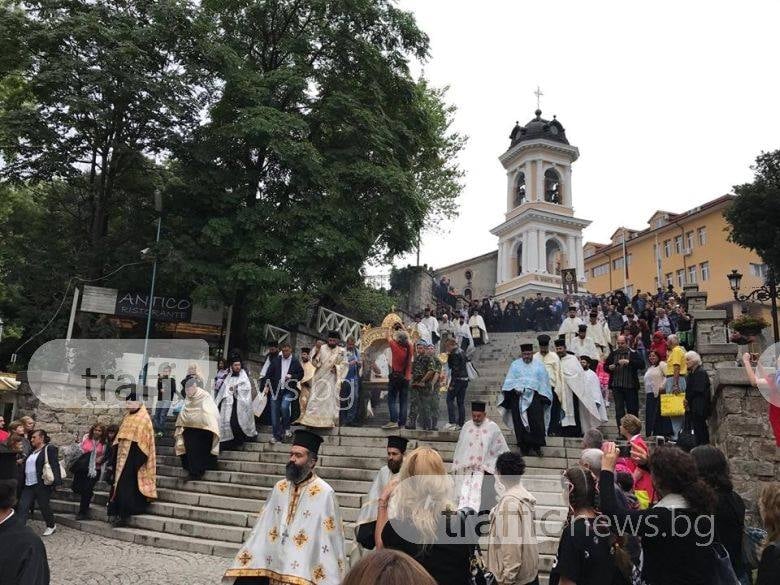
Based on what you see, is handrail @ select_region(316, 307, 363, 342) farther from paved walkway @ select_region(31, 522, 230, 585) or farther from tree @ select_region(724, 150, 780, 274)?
tree @ select_region(724, 150, 780, 274)

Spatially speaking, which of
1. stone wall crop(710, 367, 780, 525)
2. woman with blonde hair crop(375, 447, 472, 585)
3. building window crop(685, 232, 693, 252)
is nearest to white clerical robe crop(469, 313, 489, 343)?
stone wall crop(710, 367, 780, 525)

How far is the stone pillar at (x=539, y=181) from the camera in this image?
142 feet

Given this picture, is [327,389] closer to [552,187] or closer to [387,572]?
[387,572]

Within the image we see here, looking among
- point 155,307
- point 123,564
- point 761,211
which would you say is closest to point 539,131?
point 761,211

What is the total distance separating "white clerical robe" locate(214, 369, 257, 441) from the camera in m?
11.6

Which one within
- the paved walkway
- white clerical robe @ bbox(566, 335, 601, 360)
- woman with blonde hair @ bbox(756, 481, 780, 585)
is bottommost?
the paved walkway

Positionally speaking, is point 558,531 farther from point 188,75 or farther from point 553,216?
point 553,216

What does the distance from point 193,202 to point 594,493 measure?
49.6 ft

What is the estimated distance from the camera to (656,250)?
179 feet

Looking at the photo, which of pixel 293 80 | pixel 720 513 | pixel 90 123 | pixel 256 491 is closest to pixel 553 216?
pixel 293 80

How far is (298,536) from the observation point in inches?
190

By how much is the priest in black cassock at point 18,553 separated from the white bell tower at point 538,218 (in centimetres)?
3869

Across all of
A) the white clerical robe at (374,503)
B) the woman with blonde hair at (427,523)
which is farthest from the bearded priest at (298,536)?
the woman with blonde hair at (427,523)

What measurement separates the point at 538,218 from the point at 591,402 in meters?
33.1
